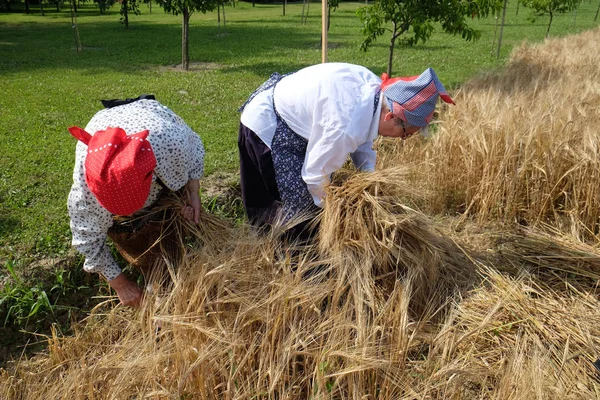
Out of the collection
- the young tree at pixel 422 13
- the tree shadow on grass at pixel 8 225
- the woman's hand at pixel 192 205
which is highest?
the young tree at pixel 422 13

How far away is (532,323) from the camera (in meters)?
2.28

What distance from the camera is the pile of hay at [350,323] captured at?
77.1 inches

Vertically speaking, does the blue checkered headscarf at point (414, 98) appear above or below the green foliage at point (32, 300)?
above

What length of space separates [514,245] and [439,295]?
0.83m

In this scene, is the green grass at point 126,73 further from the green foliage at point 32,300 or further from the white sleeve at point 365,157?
the white sleeve at point 365,157

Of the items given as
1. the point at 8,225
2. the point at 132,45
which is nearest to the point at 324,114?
the point at 8,225

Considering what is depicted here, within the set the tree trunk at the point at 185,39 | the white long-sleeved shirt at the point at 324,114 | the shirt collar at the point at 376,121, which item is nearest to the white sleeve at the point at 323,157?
the white long-sleeved shirt at the point at 324,114

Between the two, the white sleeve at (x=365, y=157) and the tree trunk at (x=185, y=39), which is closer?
the white sleeve at (x=365, y=157)

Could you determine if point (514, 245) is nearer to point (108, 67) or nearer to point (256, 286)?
point (256, 286)

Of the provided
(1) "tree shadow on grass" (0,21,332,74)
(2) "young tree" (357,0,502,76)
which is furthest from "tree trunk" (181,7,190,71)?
(2) "young tree" (357,0,502,76)

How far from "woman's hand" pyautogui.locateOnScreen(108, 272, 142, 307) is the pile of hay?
0.06m

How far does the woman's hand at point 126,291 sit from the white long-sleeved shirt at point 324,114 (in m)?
0.88

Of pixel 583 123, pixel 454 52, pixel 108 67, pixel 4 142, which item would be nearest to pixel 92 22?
pixel 108 67

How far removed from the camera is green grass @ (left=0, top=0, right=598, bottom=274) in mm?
3424
